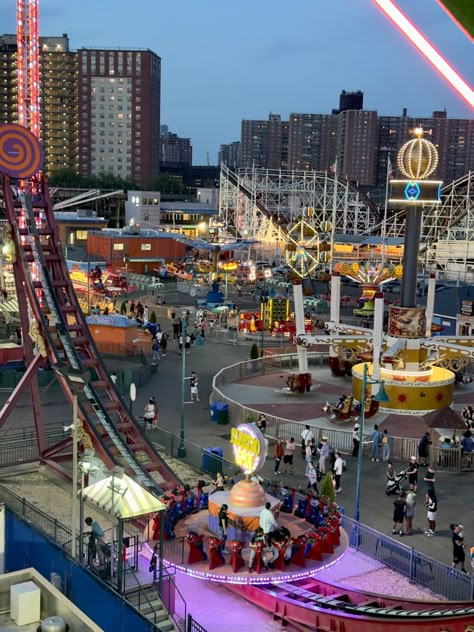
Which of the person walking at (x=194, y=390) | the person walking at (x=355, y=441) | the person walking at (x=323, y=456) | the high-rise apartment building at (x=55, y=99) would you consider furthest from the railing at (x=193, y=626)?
the high-rise apartment building at (x=55, y=99)

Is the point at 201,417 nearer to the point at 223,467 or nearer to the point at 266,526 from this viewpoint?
the point at 223,467

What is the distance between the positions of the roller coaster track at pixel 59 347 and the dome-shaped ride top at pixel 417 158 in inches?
614

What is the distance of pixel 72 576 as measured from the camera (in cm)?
1361

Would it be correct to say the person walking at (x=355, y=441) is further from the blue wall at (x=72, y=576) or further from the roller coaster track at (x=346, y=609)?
the blue wall at (x=72, y=576)

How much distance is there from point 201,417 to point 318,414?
4.29m

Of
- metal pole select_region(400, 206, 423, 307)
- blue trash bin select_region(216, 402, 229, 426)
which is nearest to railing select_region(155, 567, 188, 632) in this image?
blue trash bin select_region(216, 402, 229, 426)

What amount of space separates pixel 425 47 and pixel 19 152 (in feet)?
58.3

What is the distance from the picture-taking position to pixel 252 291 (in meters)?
70.9

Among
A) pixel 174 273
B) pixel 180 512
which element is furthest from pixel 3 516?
pixel 174 273

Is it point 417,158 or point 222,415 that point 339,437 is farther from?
point 417,158

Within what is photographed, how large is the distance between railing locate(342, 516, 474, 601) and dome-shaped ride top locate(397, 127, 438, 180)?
1829 cm

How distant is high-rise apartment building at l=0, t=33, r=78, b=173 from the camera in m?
171

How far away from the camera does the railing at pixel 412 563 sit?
15.7 m

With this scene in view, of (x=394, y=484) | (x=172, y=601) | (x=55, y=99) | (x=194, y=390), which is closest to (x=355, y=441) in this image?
(x=394, y=484)
